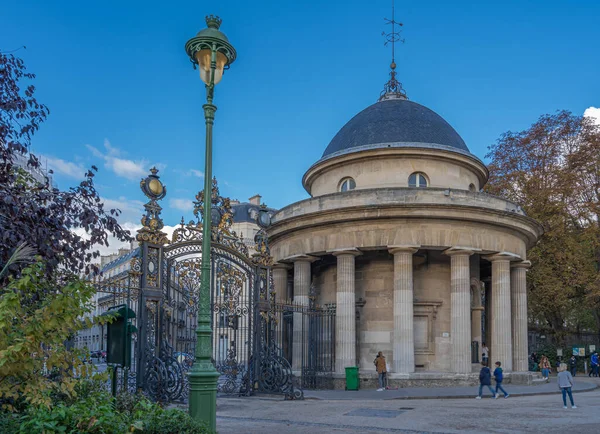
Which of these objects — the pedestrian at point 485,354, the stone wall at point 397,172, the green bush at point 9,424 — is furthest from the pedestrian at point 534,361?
the green bush at point 9,424

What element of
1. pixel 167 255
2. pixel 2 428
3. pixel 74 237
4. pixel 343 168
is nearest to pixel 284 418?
pixel 167 255

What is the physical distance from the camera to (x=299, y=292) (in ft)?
→ 84.3

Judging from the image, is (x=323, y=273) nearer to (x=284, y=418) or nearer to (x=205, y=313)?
(x=284, y=418)

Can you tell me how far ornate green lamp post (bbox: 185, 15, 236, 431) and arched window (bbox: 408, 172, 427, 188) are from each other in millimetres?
17747

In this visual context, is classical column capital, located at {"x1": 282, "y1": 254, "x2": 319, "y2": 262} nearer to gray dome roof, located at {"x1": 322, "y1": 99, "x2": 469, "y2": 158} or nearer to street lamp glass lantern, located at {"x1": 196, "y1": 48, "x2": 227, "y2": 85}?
gray dome roof, located at {"x1": 322, "y1": 99, "x2": 469, "y2": 158}

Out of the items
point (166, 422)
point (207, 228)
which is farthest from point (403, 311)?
point (166, 422)

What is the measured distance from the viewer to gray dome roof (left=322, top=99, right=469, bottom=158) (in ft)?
93.2

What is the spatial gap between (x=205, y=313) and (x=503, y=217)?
17.7 meters

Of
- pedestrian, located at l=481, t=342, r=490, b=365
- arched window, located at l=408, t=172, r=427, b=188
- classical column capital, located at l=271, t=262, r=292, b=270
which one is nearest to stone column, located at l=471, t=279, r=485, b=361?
pedestrian, located at l=481, t=342, r=490, b=365

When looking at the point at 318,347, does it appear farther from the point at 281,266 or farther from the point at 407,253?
the point at 407,253

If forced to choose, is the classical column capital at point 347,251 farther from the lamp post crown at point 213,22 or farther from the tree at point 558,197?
the tree at point 558,197

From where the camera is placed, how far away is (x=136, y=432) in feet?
26.9

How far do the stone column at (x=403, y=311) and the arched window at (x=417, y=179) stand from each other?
15.5 feet

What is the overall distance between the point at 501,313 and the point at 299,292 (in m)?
7.84
